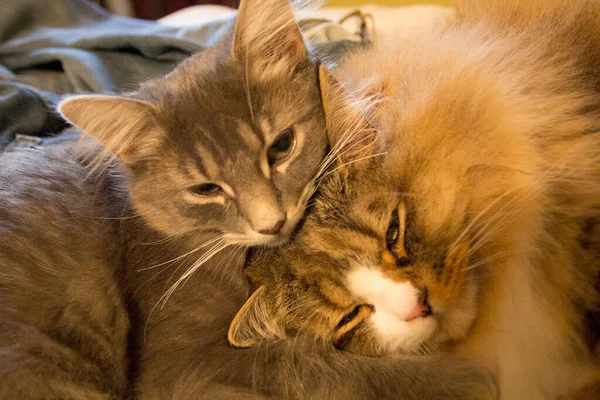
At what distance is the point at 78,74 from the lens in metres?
1.81

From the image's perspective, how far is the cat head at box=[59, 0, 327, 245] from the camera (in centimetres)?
112

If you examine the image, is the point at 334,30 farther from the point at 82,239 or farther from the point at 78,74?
the point at 82,239

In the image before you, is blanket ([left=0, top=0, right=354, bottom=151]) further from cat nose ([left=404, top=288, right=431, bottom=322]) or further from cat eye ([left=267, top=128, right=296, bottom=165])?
cat nose ([left=404, top=288, right=431, bottom=322])

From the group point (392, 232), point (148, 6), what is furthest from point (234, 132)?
point (148, 6)

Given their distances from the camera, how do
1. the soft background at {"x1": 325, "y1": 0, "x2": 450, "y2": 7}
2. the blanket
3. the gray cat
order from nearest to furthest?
the gray cat
the blanket
the soft background at {"x1": 325, "y1": 0, "x2": 450, "y2": 7}

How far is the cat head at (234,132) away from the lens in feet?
3.68

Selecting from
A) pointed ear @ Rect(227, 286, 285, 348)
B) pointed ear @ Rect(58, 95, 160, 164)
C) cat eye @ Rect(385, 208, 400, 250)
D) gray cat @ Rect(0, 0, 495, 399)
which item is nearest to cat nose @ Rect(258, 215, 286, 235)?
gray cat @ Rect(0, 0, 495, 399)

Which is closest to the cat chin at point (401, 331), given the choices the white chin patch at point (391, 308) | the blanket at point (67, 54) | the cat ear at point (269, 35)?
the white chin patch at point (391, 308)

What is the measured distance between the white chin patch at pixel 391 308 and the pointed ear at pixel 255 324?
21cm

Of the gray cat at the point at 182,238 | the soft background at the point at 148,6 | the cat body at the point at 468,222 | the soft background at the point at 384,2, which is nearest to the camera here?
the cat body at the point at 468,222

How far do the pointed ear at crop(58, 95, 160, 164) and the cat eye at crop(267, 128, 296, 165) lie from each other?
0.98 feet

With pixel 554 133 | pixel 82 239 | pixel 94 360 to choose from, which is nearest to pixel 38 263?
pixel 82 239

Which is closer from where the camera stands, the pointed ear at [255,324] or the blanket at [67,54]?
the pointed ear at [255,324]

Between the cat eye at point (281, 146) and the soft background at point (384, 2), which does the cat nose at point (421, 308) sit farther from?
the soft background at point (384, 2)
